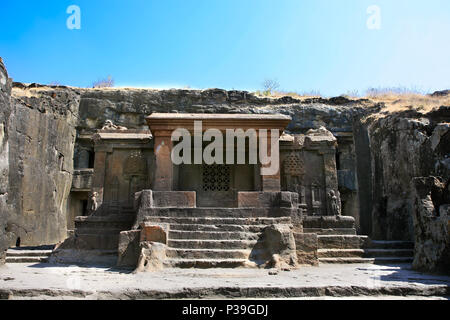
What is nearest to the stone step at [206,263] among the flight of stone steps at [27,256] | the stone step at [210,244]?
the stone step at [210,244]

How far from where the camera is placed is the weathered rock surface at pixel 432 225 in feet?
20.1

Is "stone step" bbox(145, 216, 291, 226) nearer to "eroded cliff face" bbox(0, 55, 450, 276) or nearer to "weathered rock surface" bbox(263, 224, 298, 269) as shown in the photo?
"weathered rock surface" bbox(263, 224, 298, 269)

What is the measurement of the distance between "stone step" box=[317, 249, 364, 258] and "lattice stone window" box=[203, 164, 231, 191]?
4340 mm

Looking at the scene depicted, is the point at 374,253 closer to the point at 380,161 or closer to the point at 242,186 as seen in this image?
the point at 242,186

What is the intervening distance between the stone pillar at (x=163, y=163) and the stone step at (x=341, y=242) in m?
3.96

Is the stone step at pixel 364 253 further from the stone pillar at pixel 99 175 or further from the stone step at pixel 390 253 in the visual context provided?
the stone pillar at pixel 99 175

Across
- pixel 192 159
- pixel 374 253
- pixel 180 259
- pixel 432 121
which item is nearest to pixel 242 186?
pixel 192 159

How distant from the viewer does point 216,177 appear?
12.2 metres

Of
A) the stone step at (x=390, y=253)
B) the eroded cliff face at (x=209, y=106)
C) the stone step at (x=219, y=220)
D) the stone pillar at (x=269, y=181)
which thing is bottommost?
the stone step at (x=390, y=253)

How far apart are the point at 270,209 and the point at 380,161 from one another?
290 inches

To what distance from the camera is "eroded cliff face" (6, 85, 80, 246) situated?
15062 millimetres

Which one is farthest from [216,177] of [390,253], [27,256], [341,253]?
[27,256]

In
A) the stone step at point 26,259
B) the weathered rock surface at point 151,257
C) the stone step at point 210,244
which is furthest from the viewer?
the stone step at point 26,259

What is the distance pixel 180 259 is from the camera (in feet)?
22.3
